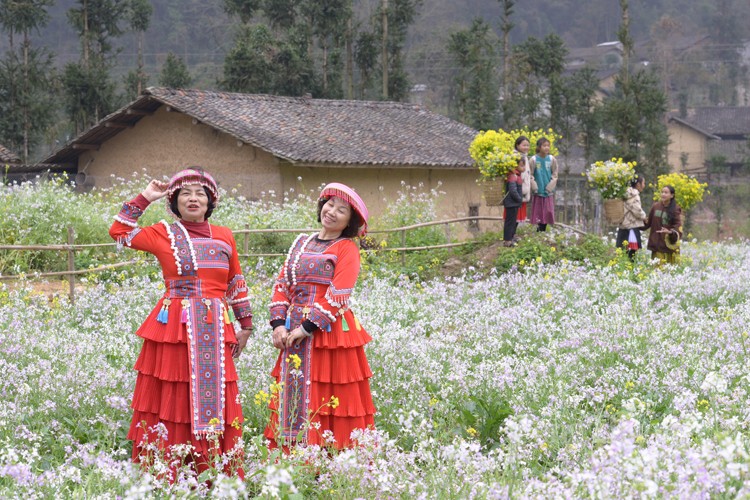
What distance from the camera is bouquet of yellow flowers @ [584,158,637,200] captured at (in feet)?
49.4

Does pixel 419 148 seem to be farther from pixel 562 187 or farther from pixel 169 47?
pixel 169 47

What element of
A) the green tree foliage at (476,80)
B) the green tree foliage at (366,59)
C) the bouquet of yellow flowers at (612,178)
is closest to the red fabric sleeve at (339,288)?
the bouquet of yellow flowers at (612,178)

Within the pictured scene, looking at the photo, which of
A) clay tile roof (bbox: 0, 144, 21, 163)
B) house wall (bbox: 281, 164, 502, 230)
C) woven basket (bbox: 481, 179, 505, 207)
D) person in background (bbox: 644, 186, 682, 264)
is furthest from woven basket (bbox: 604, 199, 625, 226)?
clay tile roof (bbox: 0, 144, 21, 163)

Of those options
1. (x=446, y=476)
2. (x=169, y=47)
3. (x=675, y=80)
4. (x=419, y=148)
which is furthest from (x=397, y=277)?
(x=675, y=80)

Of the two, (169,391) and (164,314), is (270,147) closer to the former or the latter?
(164,314)

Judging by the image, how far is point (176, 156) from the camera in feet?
78.6

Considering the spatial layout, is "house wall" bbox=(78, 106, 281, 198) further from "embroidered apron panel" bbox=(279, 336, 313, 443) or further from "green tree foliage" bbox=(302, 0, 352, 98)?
"embroidered apron panel" bbox=(279, 336, 313, 443)

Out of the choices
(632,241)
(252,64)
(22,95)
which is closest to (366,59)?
(252,64)

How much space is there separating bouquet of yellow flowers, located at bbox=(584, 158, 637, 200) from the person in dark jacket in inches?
54.6

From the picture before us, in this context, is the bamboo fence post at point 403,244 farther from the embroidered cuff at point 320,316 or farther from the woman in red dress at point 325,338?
the embroidered cuff at point 320,316

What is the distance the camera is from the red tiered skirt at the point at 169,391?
16.7 feet

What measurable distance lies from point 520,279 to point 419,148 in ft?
46.8

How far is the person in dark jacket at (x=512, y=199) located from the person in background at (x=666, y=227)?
6.60 feet

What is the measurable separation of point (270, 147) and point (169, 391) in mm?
16548
